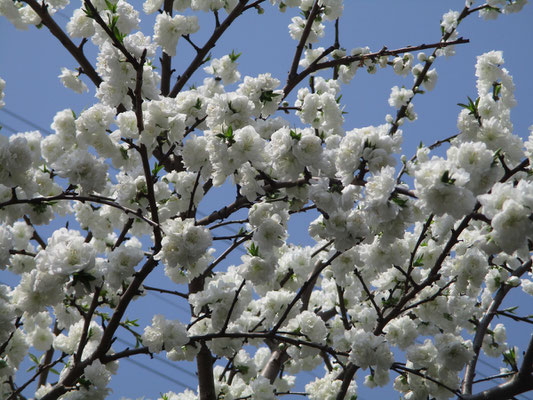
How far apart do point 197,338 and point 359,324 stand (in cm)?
147

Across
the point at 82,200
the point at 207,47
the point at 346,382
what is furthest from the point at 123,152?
the point at 346,382

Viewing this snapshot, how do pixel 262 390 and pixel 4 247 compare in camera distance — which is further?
pixel 262 390

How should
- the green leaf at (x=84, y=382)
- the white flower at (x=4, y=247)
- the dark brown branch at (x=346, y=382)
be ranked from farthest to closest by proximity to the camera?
the dark brown branch at (x=346, y=382) → the green leaf at (x=84, y=382) → the white flower at (x=4, y=247)

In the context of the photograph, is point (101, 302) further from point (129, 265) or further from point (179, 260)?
point (179, 260)

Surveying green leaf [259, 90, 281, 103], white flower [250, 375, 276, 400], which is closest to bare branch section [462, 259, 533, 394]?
white flower [250, 375, 276, 400]

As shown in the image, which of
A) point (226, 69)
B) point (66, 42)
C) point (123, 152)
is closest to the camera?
point (123, 152)

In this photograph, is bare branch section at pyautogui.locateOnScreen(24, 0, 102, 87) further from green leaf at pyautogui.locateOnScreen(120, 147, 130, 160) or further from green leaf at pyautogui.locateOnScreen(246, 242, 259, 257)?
green leaf at pyautogui.locateOnScreen(246, 242, 259, 257)

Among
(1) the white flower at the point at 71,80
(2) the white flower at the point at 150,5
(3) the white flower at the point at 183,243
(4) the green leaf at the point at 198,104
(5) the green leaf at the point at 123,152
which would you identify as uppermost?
(2) the white flower at the point at 150,5

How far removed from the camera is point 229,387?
3688 mm

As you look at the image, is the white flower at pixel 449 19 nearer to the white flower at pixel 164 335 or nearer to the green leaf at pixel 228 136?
the green leaf at pixel 228 136

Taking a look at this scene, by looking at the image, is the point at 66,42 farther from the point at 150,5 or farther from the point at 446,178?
the point at 446,178

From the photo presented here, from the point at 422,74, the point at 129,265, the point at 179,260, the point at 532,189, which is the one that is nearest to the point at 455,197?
the point at 532,189

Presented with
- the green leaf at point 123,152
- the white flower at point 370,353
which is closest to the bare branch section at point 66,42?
the green leaf at point 123,152

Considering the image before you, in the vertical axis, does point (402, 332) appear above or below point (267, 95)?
below
